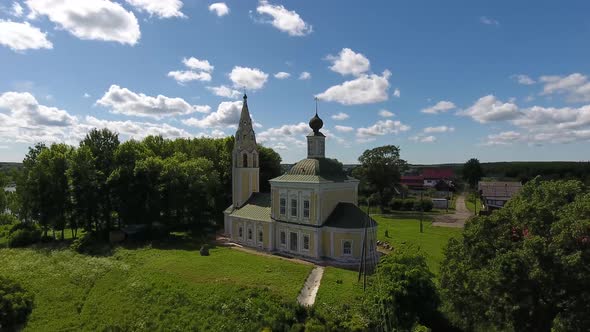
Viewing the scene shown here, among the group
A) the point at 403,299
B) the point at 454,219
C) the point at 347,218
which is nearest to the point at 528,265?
the point at 403,299

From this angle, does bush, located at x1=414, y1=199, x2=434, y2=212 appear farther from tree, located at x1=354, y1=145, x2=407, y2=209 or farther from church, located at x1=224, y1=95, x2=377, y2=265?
church, located at x1=224, y1=95, x2=377, y2=265

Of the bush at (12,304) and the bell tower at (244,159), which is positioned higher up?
the bell tower at (244,159)

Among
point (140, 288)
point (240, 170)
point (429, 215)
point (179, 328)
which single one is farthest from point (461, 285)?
point (429, 215)

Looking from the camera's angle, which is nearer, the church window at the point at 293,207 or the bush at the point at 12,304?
the bush at the point at 12,304

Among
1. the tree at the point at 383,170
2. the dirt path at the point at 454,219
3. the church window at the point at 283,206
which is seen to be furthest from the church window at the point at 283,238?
the tree at the point at 383,170

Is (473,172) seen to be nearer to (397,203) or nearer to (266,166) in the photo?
(397,203)

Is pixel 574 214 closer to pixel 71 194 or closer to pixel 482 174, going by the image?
pixel 71 194

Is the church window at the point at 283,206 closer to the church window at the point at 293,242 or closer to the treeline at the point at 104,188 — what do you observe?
the church window at the point at 293,242

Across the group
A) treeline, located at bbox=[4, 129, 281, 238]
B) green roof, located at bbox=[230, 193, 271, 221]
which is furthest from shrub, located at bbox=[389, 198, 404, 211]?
treeline, located at bbox=[4, 129, 281, 238]
